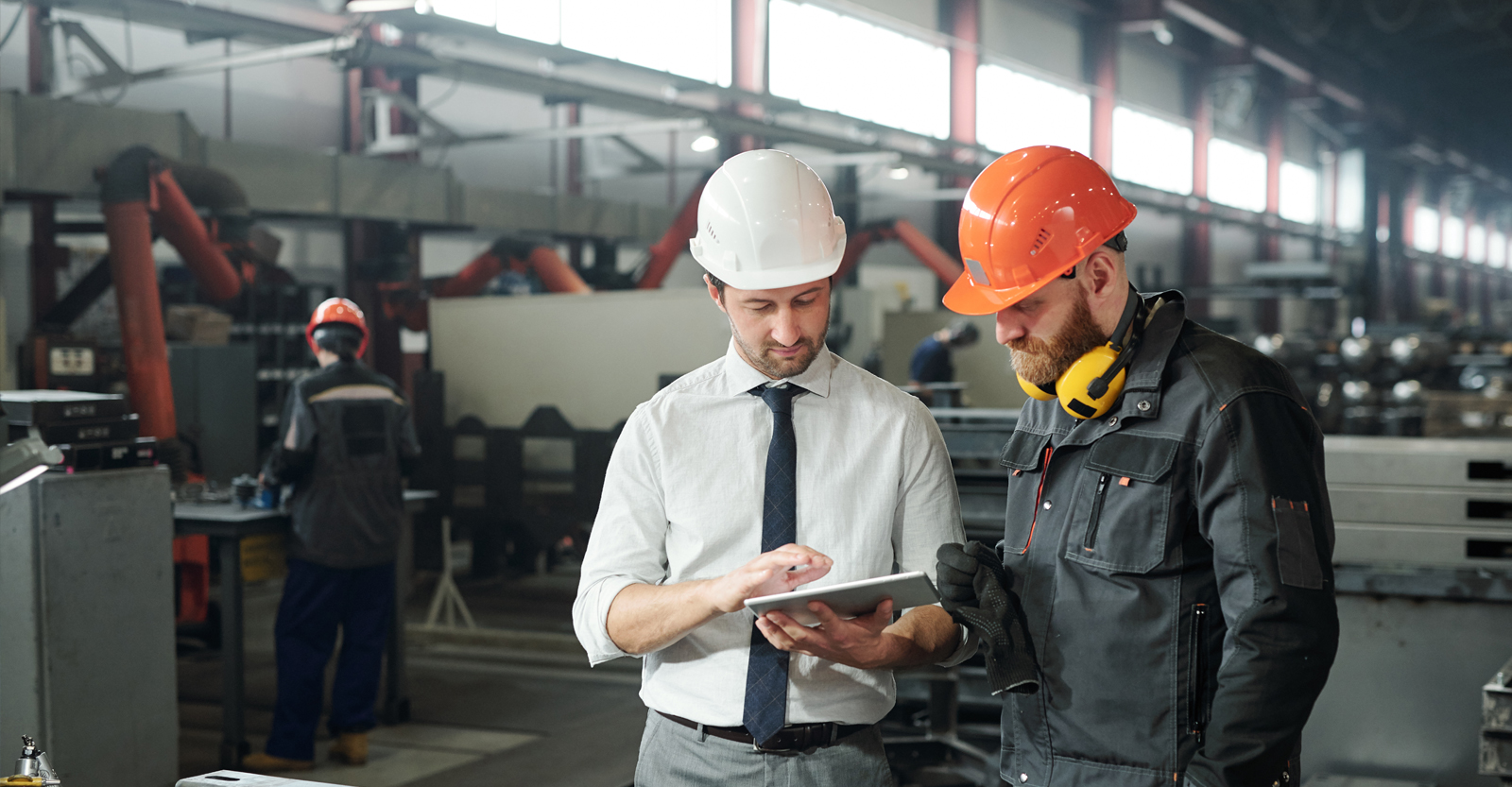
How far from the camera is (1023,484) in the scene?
1.78 m

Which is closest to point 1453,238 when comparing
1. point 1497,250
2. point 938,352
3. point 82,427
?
point 1497,250

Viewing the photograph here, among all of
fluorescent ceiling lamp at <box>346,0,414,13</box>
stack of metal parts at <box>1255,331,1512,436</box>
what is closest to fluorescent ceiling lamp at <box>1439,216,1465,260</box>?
stack of metal parts at <box>1255,331,1512,436</box>

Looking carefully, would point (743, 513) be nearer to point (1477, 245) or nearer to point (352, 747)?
point (352, 747)

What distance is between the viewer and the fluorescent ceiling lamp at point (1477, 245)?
3482 centimetres

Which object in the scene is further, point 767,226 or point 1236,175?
point 1236,175

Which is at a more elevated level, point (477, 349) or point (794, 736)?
A: point (477, 349)

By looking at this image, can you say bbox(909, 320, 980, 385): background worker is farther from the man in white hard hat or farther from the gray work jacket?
the man in white hard hat

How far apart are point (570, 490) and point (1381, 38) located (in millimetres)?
18714

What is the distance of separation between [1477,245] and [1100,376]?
40.0m

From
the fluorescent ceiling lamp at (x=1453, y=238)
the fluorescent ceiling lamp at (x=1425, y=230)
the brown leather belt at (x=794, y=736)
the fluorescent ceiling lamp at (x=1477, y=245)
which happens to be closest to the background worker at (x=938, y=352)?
the brown leather belt at (x=794, y=736)

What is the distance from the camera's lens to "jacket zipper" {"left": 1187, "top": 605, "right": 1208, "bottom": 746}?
1.53m

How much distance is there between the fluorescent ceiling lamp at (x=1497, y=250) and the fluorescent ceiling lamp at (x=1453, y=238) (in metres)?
3.52

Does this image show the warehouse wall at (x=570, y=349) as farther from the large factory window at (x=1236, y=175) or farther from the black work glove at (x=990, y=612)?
the large factory window at (x=1236, y=175)

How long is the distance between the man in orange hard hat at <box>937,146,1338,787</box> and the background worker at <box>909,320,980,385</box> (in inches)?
228
